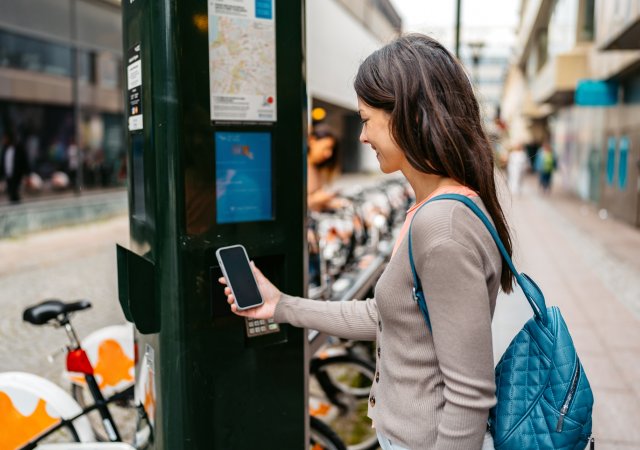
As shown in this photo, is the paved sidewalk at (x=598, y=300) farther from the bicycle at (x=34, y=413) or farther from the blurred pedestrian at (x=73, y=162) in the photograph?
the blurred pedestrian at (x=73, y=162)

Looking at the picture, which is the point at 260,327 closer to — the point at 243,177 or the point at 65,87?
the point at 243,177

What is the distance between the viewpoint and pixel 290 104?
2.07 meters

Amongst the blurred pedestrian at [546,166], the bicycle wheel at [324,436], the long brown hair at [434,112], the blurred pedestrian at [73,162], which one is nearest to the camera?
the long brown hair at [434,112]

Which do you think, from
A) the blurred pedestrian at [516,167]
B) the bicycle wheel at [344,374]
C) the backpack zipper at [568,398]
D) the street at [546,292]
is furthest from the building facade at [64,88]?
A: the backpack zipper at [568,398]

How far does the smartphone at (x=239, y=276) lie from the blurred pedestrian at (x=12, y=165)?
11.7 meters

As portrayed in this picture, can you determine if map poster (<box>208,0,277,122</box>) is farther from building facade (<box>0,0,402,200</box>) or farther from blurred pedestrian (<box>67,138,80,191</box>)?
blurred pedestrian (<box>67,138,80,191</box>)

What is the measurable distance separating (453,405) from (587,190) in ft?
64.4

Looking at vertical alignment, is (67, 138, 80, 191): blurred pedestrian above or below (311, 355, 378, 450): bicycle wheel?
above

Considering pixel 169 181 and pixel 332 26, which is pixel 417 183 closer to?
pixel 169 181

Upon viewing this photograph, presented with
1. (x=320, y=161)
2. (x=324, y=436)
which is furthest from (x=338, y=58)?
(x=324, y=436)

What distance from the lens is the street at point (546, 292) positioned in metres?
4.21

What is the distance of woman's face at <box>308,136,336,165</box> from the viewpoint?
5.27 meters

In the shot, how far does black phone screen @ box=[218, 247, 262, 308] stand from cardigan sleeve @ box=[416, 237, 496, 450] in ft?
1.98

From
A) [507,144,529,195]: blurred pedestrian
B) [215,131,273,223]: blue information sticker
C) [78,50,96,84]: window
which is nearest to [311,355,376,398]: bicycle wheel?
[215,131,273,223]: blue information sticker
